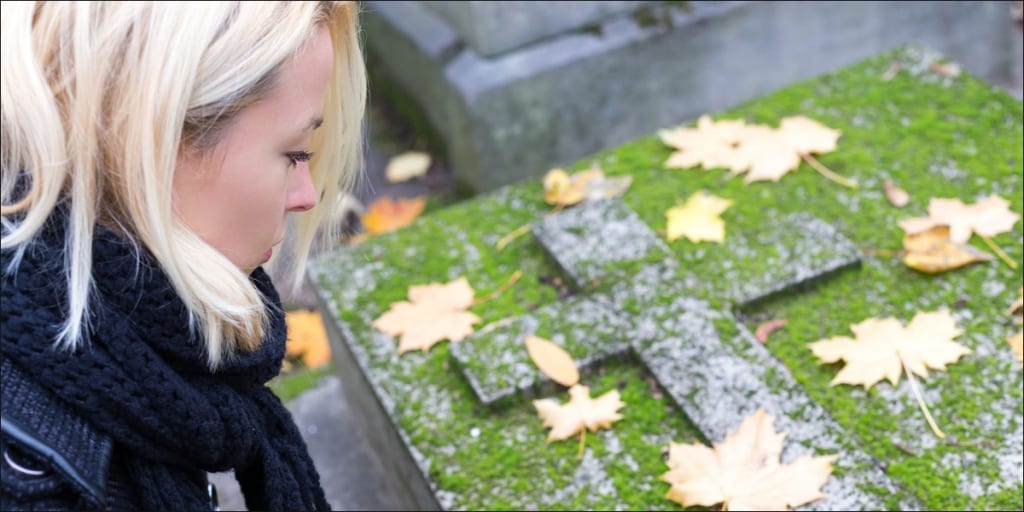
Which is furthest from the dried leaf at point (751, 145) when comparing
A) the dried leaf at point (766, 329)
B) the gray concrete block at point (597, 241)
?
the dried leaf at point (766, 329)

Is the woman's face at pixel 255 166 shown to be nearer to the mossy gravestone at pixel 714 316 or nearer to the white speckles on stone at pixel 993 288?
the mossy gravestone at pixel 714 316

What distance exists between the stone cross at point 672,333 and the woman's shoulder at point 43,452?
1.13 meters

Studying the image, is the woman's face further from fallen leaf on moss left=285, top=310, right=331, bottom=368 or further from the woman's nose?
fallen leaf on moss left=285, top=310, right=331, bottom=368

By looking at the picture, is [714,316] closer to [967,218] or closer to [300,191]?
[967,218]

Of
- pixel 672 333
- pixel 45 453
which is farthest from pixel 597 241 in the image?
pixel 45 453

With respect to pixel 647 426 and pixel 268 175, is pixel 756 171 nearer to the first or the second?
pixel 647 426

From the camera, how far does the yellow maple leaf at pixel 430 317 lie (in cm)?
248

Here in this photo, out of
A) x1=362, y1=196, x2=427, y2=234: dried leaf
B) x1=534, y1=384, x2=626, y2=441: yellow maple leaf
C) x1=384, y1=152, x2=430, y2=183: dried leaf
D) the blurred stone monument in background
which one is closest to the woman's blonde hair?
x1=534, y1=384, x2=626, y2=441: yellow maple leaf

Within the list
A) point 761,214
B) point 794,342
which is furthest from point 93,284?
point 761,214

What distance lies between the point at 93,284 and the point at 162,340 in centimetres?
11

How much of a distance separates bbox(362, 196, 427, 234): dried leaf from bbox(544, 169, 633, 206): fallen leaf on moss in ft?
3.93

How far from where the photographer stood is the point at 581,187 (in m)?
2.82

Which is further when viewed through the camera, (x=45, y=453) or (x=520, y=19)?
(x=520, y=19)

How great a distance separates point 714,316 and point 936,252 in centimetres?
51
